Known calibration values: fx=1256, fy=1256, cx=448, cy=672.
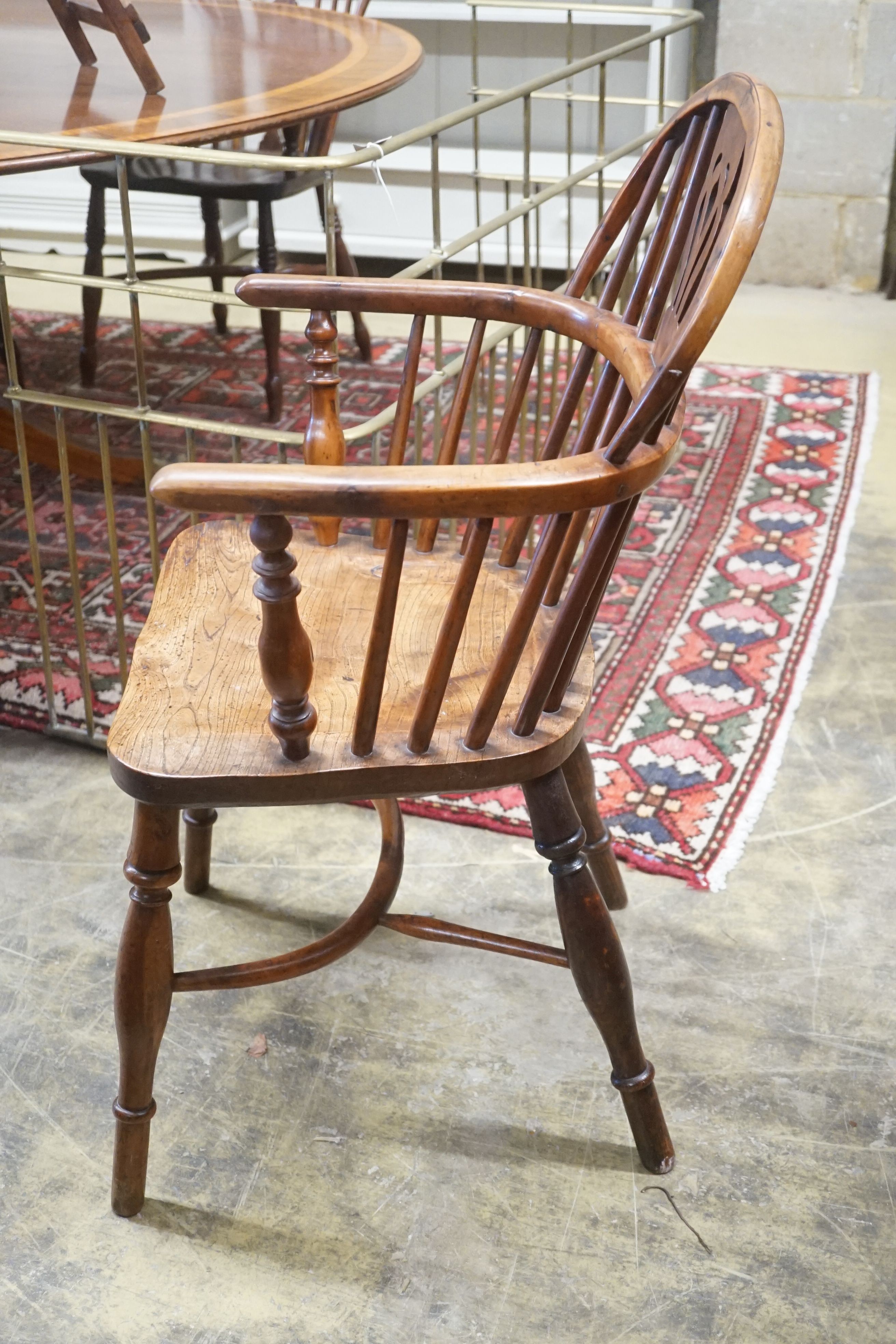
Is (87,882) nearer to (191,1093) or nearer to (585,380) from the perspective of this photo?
(191,1093)

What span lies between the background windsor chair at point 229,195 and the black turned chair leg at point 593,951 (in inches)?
69.2

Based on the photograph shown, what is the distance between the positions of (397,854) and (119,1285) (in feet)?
1.70

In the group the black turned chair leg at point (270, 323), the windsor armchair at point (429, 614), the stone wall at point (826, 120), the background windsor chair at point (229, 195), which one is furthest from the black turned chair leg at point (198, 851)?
the stone wall at point (826, 120)

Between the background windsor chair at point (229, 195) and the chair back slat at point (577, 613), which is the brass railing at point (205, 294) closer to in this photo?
the chair back slat at point (577, 613)

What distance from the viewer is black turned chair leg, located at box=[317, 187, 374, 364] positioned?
296 centimetres

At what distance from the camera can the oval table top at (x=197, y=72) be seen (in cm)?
176

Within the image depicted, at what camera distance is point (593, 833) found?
1450 mm

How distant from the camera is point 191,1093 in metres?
1.35

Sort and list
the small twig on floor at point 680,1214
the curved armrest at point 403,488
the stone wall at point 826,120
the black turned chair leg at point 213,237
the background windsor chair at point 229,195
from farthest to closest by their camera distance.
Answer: the stone wall at point 826,120
the black turned chair leg at point 213,237
the background windsor chair at point 229,195
the small twig on floor at point 680,1214
the curved armrest at point 403,488

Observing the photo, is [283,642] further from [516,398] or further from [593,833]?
[593,833]

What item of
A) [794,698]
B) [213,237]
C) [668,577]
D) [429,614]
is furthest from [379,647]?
[213,237]

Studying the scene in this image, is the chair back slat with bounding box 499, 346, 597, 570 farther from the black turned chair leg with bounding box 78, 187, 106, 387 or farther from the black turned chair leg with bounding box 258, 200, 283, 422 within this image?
the black turned chair leg with bounding box 78, 187, 106, 387

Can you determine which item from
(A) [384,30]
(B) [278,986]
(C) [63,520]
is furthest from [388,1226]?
(A) [384,30]

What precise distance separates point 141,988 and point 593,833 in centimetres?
55
